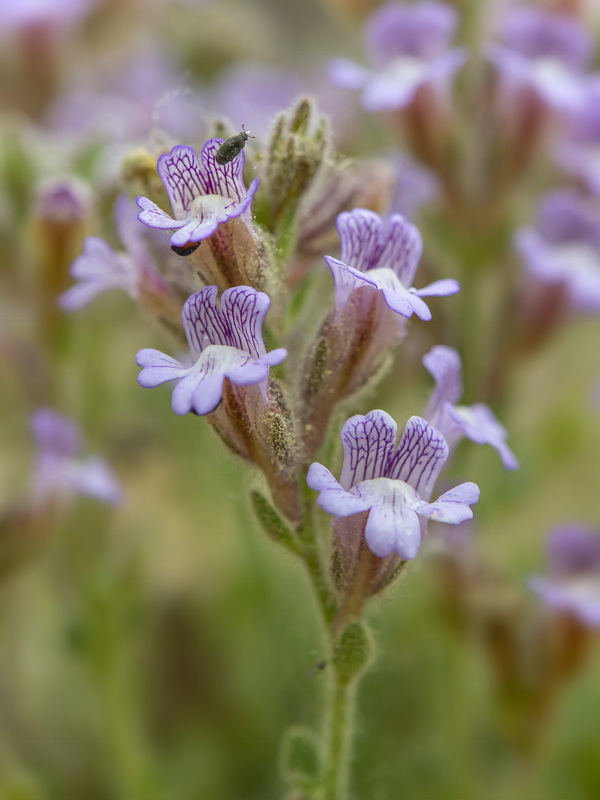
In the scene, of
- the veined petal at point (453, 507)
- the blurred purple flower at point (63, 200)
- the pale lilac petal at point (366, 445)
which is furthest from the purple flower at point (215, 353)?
the blurred purple flower at point (63, 200)

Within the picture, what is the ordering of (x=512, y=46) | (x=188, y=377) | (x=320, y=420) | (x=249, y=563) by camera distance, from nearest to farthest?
(x=188, y=377) < (x=320, y=420) < (x=512, y=46) < (x=249, y=563)

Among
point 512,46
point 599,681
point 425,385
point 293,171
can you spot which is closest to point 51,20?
point 512,46

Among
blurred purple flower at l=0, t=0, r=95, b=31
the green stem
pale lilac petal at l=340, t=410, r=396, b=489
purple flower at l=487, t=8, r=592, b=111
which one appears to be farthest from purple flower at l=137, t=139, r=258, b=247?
blurred purple flower at l=0, t=0, r=95, b=31

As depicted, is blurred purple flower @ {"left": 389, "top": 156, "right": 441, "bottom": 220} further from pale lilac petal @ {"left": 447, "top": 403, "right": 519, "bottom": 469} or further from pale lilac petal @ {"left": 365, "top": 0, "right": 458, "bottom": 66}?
pale lilac petal @ {"left": 447, "top": 403, "right": 519, "bottom": 469}

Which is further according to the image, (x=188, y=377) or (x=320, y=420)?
(x=320, y=420)

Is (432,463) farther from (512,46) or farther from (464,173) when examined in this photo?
(512,46)

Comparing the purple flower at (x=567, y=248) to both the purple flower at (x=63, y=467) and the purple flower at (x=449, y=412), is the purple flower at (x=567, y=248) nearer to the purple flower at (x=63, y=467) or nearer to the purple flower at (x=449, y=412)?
the purple flower at (x=449, y=412)

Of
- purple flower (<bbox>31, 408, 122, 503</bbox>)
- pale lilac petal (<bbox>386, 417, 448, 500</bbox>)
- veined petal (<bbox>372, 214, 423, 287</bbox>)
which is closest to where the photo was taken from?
pale lilac petal (<bbox>386, 417, 448, 500</bbox>)
